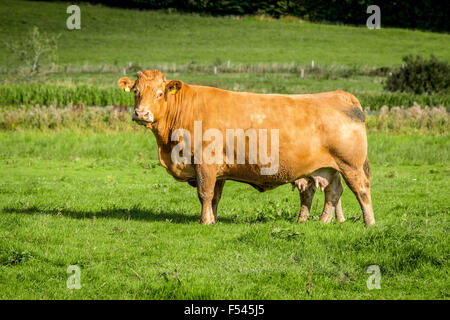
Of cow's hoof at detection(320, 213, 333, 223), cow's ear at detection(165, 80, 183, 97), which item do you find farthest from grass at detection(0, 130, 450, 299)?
cow's ear at detection(165, 80, 183, 97)

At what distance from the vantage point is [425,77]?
38094 mm

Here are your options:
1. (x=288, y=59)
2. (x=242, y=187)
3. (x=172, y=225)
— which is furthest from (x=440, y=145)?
(x=288, y=59)

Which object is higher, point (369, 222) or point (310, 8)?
point (310, 8)

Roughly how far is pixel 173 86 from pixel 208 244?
2686 millimetres

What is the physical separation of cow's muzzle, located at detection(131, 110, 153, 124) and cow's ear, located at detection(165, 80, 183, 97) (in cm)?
59

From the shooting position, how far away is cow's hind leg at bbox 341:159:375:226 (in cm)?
970

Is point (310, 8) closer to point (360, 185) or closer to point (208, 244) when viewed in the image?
point (360, 185)

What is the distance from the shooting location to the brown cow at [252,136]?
31.5 feet

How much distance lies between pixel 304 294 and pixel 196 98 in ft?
13.8

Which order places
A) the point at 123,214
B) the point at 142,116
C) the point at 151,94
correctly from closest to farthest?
the point at 142,116, the point at 151,94, the point at 123,214

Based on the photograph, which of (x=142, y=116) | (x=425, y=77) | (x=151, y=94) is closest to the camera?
(x=142, y=116)

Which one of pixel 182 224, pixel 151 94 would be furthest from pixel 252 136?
pixel 182 224
